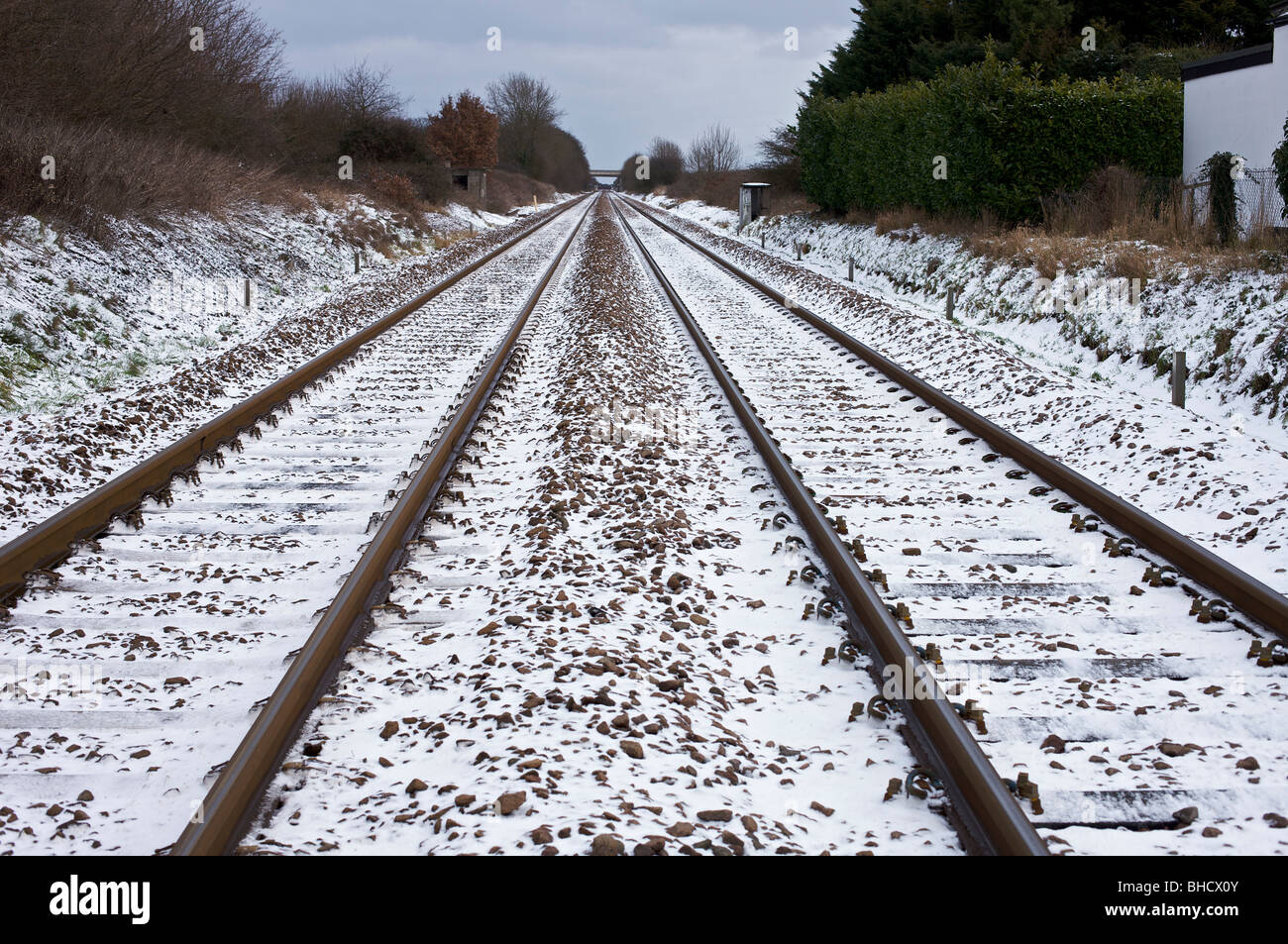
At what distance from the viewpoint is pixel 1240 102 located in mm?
18484

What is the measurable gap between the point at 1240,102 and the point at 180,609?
66.8 ft

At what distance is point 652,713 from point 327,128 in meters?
36.7

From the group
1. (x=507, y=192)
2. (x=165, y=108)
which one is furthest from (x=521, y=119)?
(x=165, y=108)

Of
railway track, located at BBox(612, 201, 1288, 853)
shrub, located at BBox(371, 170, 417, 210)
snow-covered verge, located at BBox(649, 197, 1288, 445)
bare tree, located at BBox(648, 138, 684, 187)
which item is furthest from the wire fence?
bare tree, located at BBox(648, 138, 684, 187)

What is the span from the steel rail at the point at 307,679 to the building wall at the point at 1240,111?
17.6m

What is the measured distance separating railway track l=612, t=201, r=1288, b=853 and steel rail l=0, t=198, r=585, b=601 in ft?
15.0

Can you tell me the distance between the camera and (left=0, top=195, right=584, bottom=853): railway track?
3.65m

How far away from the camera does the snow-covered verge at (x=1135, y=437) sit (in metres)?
6.29

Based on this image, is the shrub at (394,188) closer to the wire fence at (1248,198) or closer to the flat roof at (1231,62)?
the flat roof at (1231,62)

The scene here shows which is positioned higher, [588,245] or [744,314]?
[588,245]

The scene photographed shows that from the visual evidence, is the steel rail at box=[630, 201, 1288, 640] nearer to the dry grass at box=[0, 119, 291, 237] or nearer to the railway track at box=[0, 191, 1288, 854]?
the railway track at box=[0, 191, 1288, 854]

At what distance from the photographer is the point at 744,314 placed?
16.7m

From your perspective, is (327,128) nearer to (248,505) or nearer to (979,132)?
(979,132)
